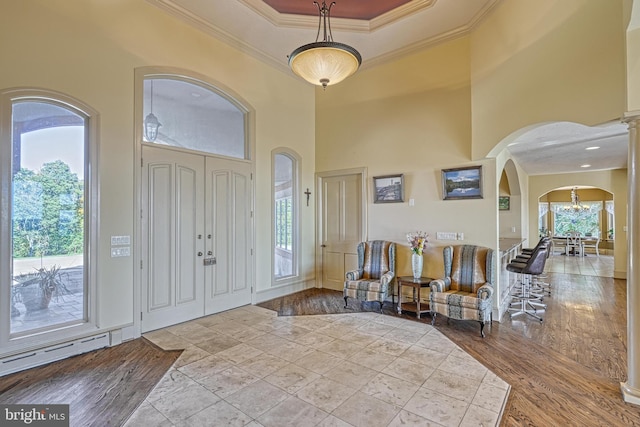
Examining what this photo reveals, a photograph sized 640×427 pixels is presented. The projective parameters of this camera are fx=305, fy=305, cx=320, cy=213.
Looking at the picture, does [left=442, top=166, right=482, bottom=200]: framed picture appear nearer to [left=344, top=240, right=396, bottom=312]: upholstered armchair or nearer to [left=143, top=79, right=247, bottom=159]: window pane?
[left=344, top=240, right=396, bottom=312]: upholstered armchair

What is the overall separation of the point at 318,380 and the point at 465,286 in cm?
277

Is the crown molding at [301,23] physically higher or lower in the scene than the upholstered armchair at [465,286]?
higher

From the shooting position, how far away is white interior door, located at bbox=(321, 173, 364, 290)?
6.02 m

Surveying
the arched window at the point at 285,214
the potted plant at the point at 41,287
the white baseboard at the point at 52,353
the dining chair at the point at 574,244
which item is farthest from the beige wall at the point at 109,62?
the dining chair at the point at 574,244

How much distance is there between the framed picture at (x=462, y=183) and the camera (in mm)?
4598

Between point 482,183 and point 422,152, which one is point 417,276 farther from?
point 422,152

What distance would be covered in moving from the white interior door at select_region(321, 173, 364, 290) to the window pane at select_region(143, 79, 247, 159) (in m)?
2.04

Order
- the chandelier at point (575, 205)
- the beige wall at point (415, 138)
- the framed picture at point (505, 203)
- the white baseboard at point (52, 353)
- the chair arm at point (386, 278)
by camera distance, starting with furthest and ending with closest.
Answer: the chandelier at point (575, 205)
the framed picture at point (505, 203)
the chair arm at point (386, 278)
the beige wall at point (415, 138)
the white baseboard at point (52, 353)

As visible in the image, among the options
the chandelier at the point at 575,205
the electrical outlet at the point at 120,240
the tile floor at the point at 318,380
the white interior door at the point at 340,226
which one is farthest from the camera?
the chandelier at the point at 575,205

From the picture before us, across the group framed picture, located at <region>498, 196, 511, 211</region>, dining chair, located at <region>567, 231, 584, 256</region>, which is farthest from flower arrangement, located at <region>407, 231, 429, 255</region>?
dining chair, located at <region>567, 231, 584, 256</region>

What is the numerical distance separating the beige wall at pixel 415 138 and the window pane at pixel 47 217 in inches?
167

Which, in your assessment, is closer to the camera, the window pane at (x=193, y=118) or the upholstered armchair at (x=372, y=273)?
the window pane at (x=193, y=118)

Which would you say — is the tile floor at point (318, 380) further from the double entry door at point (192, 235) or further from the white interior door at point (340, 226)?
the white interior door at point (340, 226)

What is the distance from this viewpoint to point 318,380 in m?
2.81
